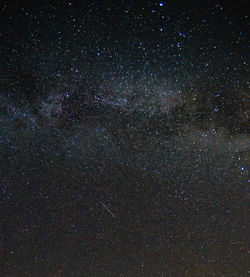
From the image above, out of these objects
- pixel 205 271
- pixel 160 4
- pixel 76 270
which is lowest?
pixel 76 270

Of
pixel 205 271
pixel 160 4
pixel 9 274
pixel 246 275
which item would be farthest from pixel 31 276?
pixel 160 4

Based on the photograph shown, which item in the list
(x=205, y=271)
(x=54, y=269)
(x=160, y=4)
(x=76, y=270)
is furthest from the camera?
(x=54, y=269)

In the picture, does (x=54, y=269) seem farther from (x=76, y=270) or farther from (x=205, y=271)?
(x=205, y=271)

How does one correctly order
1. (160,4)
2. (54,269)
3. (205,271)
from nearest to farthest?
(160,4), (205,271), (54,269)

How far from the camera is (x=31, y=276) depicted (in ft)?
26.8

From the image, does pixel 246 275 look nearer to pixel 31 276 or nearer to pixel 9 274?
pixel 31 276

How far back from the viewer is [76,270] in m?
7.98

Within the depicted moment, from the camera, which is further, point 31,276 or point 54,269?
point 54,269

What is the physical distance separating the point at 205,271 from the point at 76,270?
168 inches

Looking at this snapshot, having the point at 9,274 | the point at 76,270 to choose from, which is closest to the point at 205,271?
the point at 76,270

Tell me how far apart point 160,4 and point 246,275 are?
31.7 ft

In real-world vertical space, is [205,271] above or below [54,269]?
above

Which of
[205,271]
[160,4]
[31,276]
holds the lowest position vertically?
[31,276]

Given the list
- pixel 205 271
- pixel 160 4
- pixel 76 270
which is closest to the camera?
pixel 160 4
